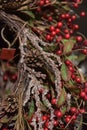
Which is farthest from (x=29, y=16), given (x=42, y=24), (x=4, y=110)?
(x=4, y=110)

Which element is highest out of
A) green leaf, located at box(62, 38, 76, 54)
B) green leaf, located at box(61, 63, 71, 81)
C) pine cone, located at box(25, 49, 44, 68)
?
green leaf, located at box(62, 38, 76, 54)

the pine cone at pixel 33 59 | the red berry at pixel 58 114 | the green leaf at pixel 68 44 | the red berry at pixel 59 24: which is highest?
the red berry at pixel 59 24

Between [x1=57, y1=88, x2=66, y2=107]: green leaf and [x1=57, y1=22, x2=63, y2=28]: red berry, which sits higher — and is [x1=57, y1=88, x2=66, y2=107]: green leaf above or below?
below

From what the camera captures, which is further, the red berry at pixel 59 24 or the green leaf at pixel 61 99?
the red berry at pixel 59 24

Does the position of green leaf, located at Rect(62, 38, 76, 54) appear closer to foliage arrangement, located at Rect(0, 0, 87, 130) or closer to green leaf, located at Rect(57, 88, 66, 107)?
foliage arrangement, located at Rect(0, 0, 87, 130)

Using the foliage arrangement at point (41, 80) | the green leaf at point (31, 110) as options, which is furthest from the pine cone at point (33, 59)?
the green leaf at point (31, 110)

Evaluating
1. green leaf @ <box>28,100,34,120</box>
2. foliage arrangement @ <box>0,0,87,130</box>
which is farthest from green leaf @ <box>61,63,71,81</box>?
green leaf @ <box>28,100,34,120</box>

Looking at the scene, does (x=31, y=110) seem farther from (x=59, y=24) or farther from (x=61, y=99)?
(x=59, y=24)

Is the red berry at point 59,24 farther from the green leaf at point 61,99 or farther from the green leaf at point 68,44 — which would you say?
the green leaf at point 61,99
